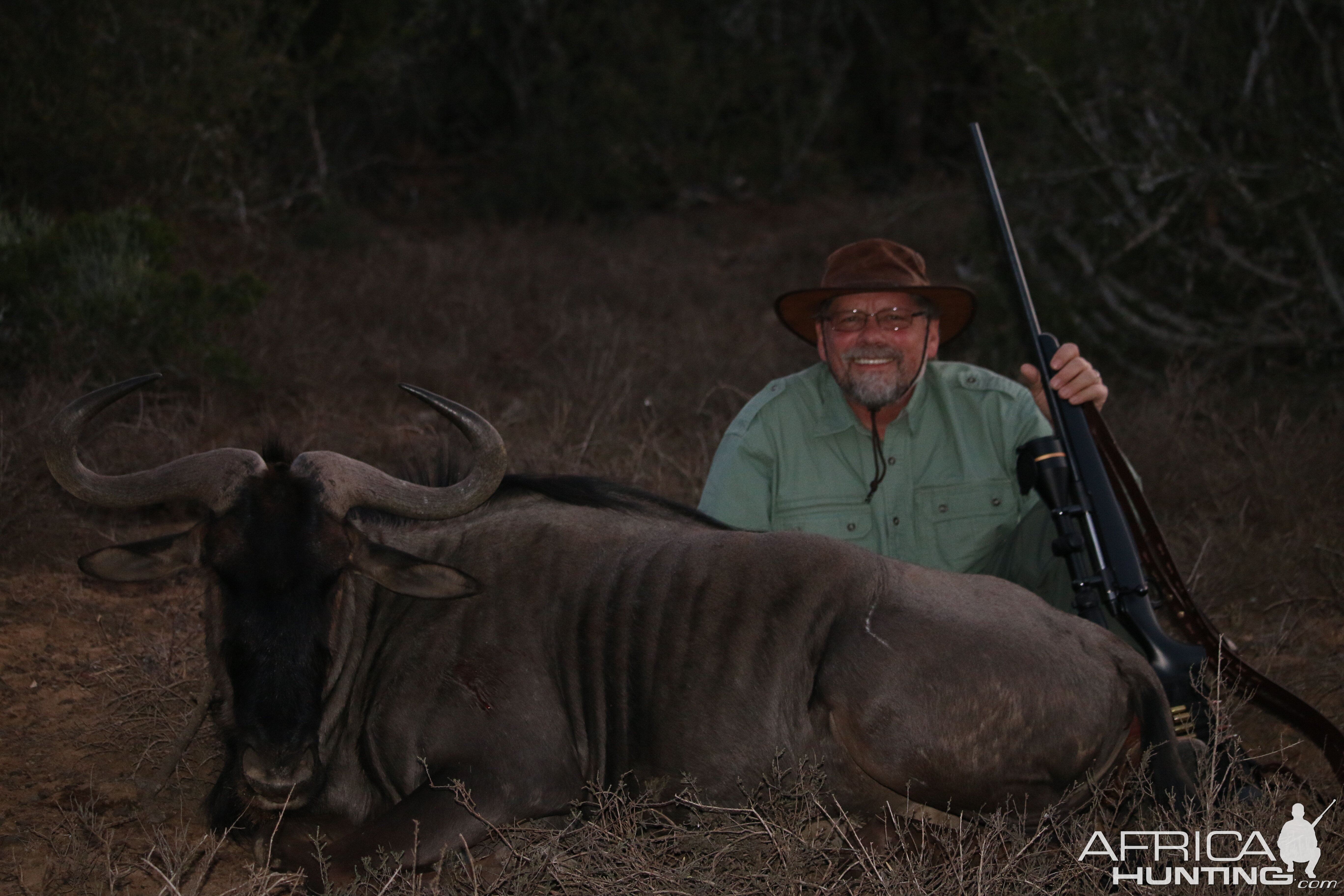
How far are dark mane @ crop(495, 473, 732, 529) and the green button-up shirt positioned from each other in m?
0.57

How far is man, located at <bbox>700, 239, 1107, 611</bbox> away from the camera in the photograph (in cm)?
437

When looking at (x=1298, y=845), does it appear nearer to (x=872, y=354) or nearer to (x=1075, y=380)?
(x=1075, y=380)

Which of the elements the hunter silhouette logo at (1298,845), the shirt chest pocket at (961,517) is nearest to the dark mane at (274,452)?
the shirt chest pocket at (961,517)

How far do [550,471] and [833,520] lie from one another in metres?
1.79

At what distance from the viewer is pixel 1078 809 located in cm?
325

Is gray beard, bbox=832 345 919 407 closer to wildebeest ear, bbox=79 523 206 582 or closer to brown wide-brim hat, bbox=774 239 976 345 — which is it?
brown wide-brim hat, bbox=774 239 976 345

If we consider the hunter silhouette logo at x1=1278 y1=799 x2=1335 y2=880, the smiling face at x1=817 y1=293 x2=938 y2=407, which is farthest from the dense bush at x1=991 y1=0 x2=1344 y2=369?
the hunter silhouette logo at x1=1278 y1=799 x2=1335 y2=880

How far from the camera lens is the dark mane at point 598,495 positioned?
374cm

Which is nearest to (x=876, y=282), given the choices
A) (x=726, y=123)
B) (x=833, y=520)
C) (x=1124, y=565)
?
(x=833, y=520)

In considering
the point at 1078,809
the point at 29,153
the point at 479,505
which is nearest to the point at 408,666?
the point at 479,505

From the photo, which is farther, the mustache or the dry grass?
the mustache

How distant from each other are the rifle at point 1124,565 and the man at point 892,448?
0.70 ft

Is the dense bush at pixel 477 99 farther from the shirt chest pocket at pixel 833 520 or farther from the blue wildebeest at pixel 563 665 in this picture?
the shirt chest pocket at pixel 833 520

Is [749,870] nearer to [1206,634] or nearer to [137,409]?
[1206,634]
